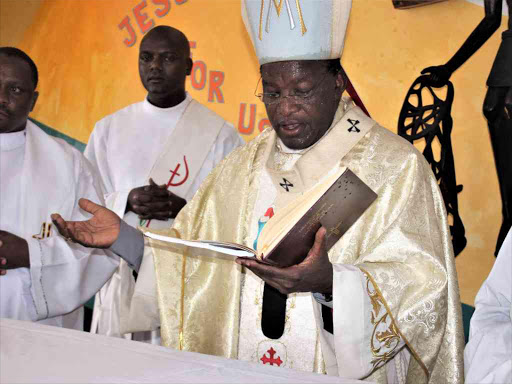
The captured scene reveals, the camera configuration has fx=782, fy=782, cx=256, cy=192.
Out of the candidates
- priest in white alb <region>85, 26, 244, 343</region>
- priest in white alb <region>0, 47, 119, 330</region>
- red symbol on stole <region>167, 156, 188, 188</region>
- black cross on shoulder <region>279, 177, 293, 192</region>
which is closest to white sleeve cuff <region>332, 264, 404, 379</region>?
black cross on shoulder <region>279, 177, 293, 192</region>

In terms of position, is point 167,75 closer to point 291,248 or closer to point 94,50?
point 94,50

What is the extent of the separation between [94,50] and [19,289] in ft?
13.5

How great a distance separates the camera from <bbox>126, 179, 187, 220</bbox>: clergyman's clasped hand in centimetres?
471

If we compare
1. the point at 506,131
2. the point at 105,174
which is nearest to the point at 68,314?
the point at 105,174

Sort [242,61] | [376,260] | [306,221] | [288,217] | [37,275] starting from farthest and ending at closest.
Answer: [242,61] → [37,275] → [376,260] → [288,217] → [306,221]

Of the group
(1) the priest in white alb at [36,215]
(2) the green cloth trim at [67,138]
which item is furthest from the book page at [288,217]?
(2) the green cloth trim at [67,138]

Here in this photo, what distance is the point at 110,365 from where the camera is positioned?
1.94 m

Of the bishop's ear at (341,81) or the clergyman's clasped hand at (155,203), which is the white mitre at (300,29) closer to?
the bishop's ear at (341,81)

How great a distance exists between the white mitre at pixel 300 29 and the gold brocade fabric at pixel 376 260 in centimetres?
39

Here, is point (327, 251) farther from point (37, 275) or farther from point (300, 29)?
point (37, 275)

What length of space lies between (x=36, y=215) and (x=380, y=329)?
248cm

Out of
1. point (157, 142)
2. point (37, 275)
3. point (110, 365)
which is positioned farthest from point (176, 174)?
point (110, 365)

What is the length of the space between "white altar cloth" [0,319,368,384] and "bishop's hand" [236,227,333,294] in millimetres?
411

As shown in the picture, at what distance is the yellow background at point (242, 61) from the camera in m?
5.61
